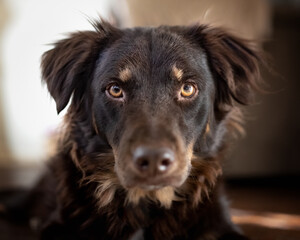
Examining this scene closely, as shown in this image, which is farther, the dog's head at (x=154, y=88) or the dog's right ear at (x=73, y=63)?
the dog's right ear at (x=73, y=63)

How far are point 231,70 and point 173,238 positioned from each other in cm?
81

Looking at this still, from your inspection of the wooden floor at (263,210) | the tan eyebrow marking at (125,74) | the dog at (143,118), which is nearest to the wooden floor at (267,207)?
the wooden floor at (263,210)

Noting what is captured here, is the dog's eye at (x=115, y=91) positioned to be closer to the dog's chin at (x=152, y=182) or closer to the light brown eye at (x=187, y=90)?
the light brown eye at (x=187, y=90)

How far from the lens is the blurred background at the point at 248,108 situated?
3.32 meters

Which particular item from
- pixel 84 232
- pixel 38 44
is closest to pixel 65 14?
pixel 38 44

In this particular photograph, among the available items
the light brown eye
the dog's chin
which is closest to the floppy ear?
the light brown eye

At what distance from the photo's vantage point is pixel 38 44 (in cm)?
416

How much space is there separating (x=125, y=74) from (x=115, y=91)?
0.09 m

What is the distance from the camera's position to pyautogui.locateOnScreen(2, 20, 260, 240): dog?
1759 millimetres

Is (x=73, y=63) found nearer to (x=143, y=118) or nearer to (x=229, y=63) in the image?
(x=143, y=118)

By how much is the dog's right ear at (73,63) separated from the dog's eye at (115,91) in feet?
0.71

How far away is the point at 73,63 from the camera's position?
1979 millimetres

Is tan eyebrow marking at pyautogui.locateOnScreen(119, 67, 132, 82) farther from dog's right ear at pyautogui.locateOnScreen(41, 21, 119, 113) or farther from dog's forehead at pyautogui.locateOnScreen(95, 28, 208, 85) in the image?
dog's right ear at pyautogui.locateOnScreen(41, 21, 119, 113)

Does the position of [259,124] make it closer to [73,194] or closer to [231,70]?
[231,70]
